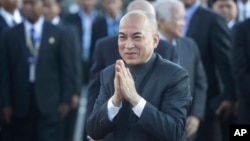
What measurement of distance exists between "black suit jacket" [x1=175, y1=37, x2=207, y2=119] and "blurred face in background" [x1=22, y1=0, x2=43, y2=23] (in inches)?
102

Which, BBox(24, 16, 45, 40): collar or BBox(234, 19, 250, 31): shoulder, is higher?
BBox(24, 16, 45, 40): collar

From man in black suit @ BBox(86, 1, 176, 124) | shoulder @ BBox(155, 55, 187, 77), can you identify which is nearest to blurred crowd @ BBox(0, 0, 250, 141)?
man in black suit @ BBox(86, 1, 176, 124)

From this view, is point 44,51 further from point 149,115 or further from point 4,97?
point 149,115

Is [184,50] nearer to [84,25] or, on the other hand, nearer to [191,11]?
[191,11]

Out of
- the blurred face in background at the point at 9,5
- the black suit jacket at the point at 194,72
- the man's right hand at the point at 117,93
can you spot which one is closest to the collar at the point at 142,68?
the man's right hand at the point at 117,93

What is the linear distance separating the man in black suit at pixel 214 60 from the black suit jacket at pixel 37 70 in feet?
5.36

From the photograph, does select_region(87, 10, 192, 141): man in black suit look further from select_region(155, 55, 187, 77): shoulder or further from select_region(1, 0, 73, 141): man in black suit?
select_region(1, 0, 73, 141): man in black suit

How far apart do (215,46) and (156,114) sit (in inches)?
172

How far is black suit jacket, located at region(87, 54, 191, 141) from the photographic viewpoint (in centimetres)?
558

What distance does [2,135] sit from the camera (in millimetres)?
10672

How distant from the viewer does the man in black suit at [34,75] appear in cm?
1034

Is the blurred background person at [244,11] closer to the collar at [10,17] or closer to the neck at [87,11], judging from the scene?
the neck at [87,11]

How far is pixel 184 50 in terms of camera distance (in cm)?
829

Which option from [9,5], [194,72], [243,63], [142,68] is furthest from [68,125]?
[142,68]
